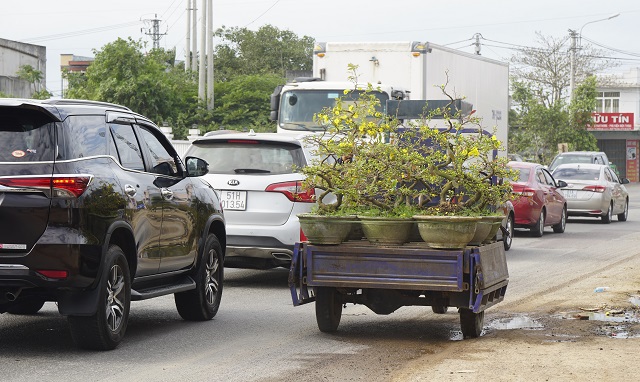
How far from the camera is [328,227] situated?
31.7ft

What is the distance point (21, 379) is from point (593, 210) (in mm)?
22891

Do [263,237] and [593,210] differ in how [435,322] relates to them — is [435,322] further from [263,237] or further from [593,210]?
[593,210]

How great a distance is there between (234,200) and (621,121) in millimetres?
67479

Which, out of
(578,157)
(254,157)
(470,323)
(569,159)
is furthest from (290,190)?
(578,157)

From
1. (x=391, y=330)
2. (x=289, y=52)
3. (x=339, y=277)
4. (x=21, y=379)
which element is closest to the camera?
(x=21, y=379)

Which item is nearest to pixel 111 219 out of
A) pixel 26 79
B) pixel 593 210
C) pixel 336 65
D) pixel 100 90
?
pixel 336 65

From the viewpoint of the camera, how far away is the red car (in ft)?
75.0

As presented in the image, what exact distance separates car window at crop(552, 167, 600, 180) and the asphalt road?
51.1ft

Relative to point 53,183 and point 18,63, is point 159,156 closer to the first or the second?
point 53,183

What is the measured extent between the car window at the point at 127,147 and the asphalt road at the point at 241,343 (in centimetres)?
150

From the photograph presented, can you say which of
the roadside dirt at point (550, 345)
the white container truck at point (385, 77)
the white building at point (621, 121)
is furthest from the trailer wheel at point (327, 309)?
the white building at point (621, 121)

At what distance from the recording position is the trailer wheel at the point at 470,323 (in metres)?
9.88

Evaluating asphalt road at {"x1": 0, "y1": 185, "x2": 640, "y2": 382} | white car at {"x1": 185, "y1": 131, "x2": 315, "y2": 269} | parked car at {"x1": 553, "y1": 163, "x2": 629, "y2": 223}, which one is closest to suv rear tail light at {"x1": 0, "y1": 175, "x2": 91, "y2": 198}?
asphalt road at {"x1": 0, "y1": 185, "x2": 640, "y2": 382}

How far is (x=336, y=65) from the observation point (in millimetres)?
24312
